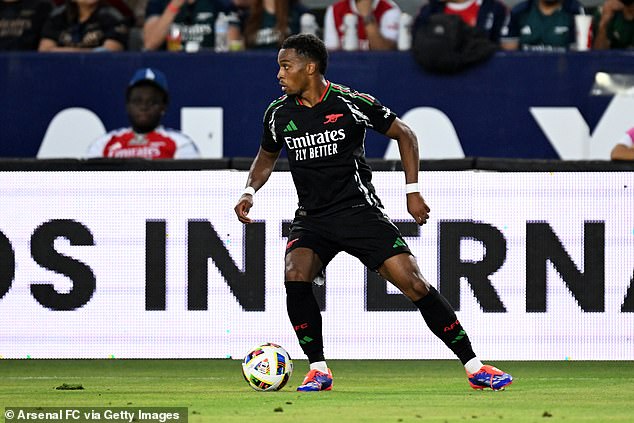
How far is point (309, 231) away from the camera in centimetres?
751

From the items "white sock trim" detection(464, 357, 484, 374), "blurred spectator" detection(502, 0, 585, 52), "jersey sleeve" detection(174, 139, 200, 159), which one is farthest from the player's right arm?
"blurred spectator" detection(502, 0, 585, 52)

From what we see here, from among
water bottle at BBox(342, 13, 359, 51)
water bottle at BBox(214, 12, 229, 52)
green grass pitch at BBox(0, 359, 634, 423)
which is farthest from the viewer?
water bottle at BBox(214, 12, 229, 52)

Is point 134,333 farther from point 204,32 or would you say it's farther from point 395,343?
point 204,32

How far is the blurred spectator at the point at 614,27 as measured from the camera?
11.4 metres

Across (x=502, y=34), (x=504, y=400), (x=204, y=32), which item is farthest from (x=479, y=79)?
(x=504, y=400)

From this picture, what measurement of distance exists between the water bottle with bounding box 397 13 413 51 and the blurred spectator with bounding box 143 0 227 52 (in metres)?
1.57

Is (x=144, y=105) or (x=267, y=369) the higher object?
(x=144, y=105)

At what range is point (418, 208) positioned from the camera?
7.14m

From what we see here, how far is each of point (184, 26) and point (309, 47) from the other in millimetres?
4962

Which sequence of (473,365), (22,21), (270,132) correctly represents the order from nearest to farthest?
1. (473,365)
2. (270,132)
3. (22,21)

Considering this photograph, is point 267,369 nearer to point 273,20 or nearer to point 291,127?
point 291,127

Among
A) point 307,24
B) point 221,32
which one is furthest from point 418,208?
point 221,32

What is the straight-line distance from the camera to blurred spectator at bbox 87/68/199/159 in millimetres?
11000

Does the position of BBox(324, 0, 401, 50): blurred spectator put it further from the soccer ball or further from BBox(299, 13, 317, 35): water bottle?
the soccer ball
